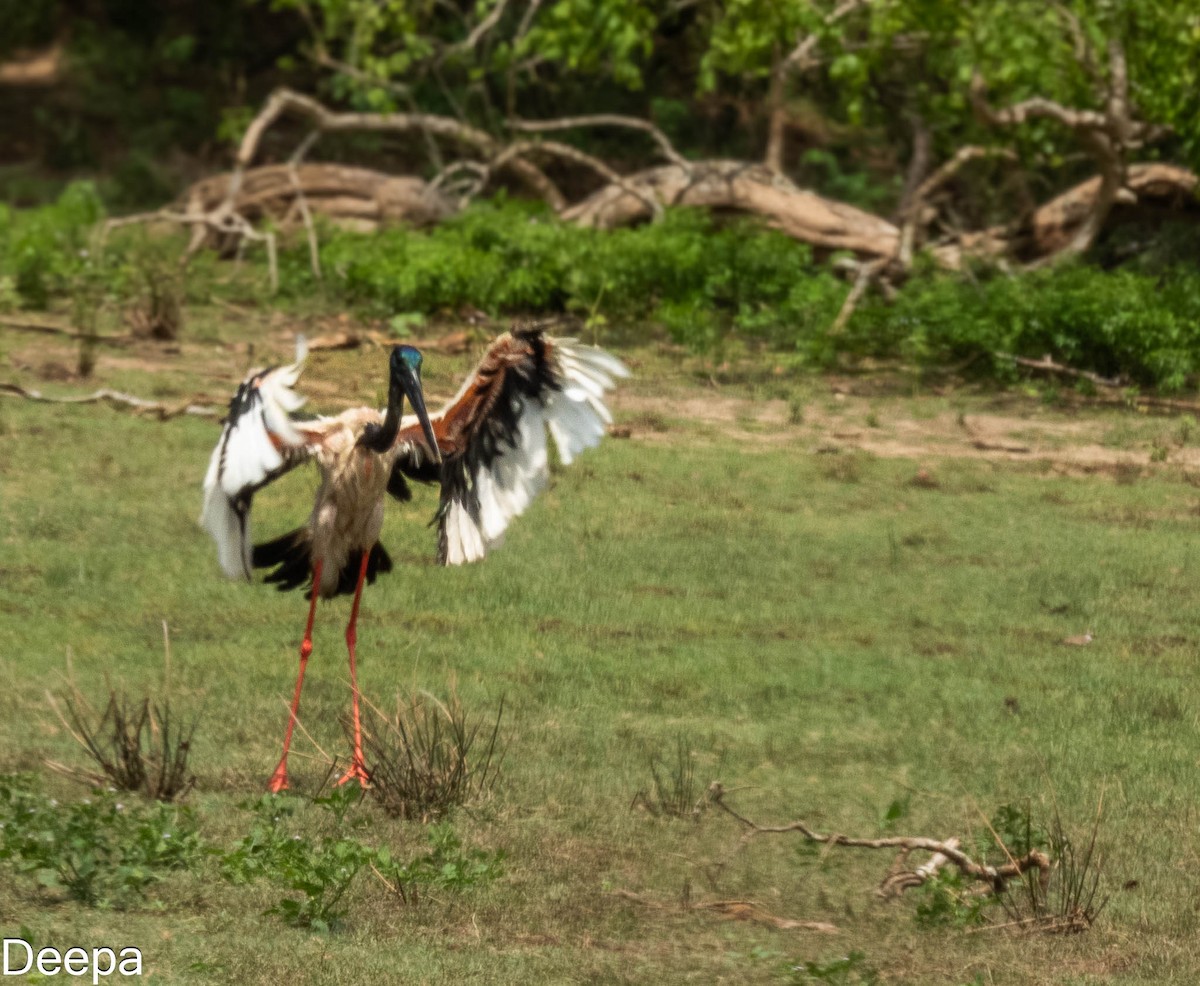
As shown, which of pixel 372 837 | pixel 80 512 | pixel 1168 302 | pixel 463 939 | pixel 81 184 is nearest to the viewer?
pixel 463 939

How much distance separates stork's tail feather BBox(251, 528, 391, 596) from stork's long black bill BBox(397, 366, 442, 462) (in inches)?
25.3

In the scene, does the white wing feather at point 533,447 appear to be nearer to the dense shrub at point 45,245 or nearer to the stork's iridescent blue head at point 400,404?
the stork's iridescent blue head at point 400,404

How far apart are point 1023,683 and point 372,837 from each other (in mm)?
2965

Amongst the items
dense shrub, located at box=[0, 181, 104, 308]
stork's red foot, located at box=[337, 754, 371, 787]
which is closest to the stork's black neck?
stork's red foot, located at box=[337, 754, 371, 787]

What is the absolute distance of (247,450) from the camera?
20.7 feet

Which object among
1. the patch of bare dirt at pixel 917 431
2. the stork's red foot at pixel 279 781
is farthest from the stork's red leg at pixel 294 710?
the patch of bare dirt at pixel 917 431

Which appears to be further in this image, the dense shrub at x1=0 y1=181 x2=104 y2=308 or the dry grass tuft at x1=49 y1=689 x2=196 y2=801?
the dense shrub at x1=0 y1=181 x2=104 y2=308

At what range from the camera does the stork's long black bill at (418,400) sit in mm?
6984

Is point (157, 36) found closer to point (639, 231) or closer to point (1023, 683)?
point (639, 231)

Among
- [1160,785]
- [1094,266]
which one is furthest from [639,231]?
[1160,785]

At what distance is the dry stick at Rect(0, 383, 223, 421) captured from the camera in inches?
444

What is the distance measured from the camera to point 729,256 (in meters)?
14.4

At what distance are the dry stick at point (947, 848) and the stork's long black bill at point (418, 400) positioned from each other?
171cm

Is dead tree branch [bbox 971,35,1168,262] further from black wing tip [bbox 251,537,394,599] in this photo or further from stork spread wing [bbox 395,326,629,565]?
black wing tip [bbox 251,537,394,599]
